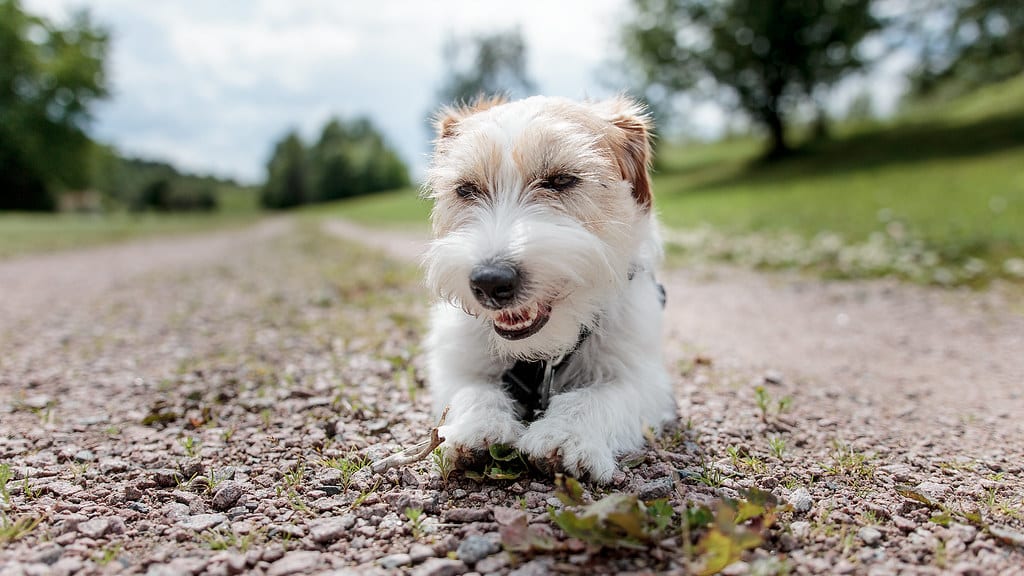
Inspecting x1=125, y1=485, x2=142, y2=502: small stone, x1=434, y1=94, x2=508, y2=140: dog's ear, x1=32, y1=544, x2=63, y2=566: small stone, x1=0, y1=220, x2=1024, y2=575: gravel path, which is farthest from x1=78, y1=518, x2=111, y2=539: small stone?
x1=434, y1=94, x2=508, y2=140: dog's ear

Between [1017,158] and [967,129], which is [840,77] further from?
[1017,158]

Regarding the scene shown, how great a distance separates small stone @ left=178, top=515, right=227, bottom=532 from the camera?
2756mm

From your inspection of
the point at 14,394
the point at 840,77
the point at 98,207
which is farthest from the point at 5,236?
the point at 98,207

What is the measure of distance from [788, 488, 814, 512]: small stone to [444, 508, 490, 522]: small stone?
1378mm

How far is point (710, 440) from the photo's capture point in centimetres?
379

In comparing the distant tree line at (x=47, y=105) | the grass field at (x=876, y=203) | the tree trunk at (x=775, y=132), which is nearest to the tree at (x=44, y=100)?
the distant tree line at (x=47, y=105)

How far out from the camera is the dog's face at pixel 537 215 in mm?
3086

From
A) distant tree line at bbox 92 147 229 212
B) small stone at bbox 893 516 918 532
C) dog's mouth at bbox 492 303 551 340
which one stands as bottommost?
small stone at bbox 893 516 918 532

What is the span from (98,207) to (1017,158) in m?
72.3

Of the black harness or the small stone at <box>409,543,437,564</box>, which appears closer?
the small stone at <box>409,543,437,564</box>

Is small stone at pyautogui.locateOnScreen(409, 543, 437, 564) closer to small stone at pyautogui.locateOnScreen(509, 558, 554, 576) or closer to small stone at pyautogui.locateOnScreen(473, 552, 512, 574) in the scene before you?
small stone at pyautogui.locateOnScreen(473, 552, 512, 574)

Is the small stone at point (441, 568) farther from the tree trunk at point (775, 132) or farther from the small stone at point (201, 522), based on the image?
the tree trunk at point (775, 132)

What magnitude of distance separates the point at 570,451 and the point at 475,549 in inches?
28.1

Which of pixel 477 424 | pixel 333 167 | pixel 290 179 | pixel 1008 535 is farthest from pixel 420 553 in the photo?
pixel 290 179
